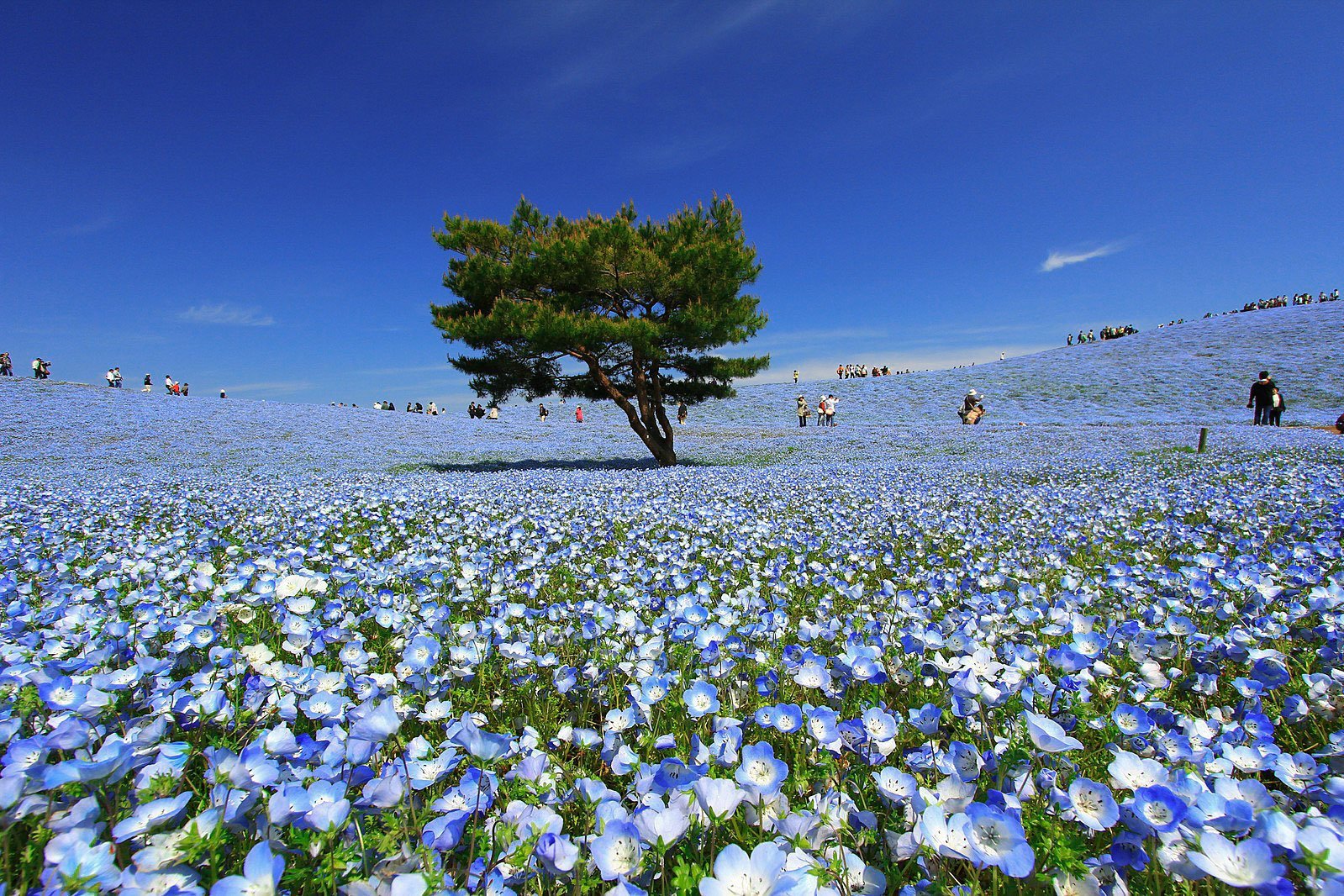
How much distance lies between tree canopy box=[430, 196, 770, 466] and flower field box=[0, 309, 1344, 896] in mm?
10090

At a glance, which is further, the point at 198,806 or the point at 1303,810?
the point at 198,806

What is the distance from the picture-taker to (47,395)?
32.4 m

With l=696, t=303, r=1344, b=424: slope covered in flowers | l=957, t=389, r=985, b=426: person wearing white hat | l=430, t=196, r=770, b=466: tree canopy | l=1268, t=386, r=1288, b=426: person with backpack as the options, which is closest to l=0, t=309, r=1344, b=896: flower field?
l=430, t=196, r=770, b=466: tree canopy

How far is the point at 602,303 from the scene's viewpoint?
17.2m

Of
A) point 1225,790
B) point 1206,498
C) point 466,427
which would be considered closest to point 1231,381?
point 1206,498

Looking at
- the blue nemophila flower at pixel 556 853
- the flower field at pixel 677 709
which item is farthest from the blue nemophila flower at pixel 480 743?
the blue nemophila flower at pixel 556 853

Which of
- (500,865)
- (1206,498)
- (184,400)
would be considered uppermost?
(184,400)

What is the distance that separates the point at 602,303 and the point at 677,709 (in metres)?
15.9

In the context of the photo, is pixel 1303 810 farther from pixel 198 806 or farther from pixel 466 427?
pixel 466 427

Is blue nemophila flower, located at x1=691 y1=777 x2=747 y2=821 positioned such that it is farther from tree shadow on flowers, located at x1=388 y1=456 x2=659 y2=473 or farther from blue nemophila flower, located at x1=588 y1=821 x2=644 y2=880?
tree shadow on flowers, located at x1=388 y1=456 x2=659 y2=473

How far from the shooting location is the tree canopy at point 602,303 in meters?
15.3

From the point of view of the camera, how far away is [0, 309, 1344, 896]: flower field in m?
1.31

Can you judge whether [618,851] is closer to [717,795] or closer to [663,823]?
[663,823]

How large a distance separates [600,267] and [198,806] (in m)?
15.3
